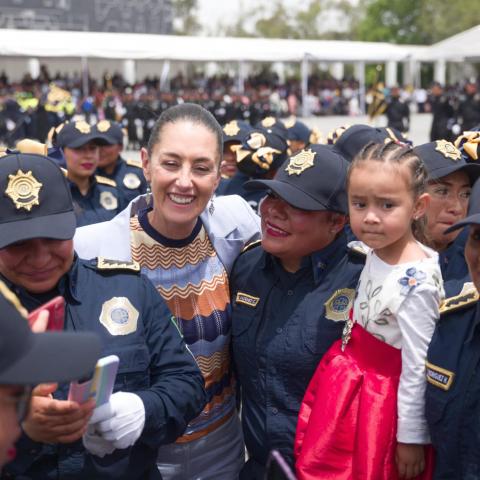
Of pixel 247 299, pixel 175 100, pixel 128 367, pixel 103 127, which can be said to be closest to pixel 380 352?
pixel 247 299

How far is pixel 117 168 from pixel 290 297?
5539 millimetres

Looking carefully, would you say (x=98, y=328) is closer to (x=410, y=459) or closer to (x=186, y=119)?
(x=186, y=119)

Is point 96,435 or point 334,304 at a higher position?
point 334,304

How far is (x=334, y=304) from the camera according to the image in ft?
8.53

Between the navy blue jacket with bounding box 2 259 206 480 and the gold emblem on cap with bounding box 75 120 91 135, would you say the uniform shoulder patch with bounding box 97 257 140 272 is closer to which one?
the navy blue jacket with bounding box 2 259 206 480

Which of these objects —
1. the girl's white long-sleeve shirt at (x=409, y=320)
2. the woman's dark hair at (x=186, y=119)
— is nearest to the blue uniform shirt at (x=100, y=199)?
the woman's dark hair at (x=186, y=119)

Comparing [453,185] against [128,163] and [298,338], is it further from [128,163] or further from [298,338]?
[128,163]

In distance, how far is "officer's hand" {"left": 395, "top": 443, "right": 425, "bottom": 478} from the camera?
7.49 ft

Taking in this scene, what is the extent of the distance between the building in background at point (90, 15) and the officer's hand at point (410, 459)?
4672 cm

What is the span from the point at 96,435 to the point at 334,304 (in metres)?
0.98

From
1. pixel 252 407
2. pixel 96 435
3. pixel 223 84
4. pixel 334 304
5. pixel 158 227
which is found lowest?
pixel 252 407

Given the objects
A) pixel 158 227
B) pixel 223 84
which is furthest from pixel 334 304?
pixel 223 84

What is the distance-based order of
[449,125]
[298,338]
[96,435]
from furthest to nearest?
[449,125], [298,338], [96,435]

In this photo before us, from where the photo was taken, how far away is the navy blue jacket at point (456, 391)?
208 cm
